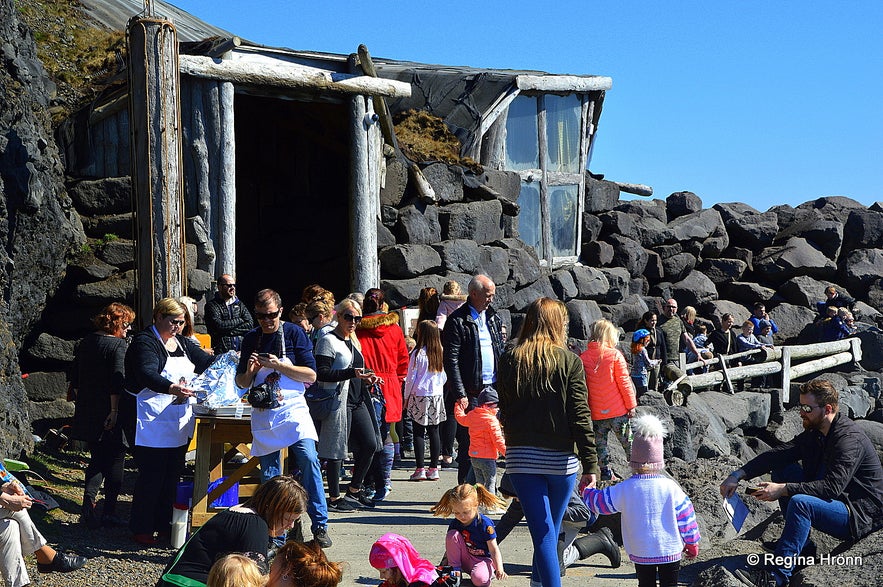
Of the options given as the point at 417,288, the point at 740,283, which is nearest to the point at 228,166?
the point at 417,288

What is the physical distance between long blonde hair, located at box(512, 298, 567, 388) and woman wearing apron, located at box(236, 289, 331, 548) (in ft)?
5.24

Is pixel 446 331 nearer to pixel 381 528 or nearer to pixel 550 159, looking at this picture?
pixel 381 528

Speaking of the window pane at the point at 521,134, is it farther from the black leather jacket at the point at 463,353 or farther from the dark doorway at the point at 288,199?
the black leather jacket at the point at 463,353

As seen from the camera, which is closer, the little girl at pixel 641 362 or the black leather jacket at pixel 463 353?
the black leather jacket at pixel 463 353

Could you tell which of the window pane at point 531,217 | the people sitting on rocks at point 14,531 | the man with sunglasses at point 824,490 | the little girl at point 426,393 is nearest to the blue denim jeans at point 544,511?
the man with sunglasses at point 824,490

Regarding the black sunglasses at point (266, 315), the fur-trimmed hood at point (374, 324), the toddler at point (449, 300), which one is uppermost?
the toddler at point (449, 300)

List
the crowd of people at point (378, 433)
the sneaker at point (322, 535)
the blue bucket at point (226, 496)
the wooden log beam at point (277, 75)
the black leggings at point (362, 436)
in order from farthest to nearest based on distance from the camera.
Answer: the wooden log beam at point (277, 75)
the black leggings at point (362, 436)
the blue bucket at point (226, 496)
the sneaker at point (322, 535)
the crowd of people at point (378, 433)

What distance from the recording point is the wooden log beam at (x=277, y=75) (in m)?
12.2

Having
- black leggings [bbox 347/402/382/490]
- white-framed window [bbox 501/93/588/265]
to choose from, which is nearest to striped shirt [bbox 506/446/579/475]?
black leggings [bbox 347/402/382/490]

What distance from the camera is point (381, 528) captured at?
24.8 ft

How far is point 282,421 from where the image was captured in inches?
251

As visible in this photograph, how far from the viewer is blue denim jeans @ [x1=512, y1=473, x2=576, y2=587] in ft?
17.6

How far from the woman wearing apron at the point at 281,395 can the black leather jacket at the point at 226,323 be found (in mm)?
3148

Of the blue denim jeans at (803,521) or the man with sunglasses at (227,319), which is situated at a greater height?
the man with sunglasses at (227,319)
